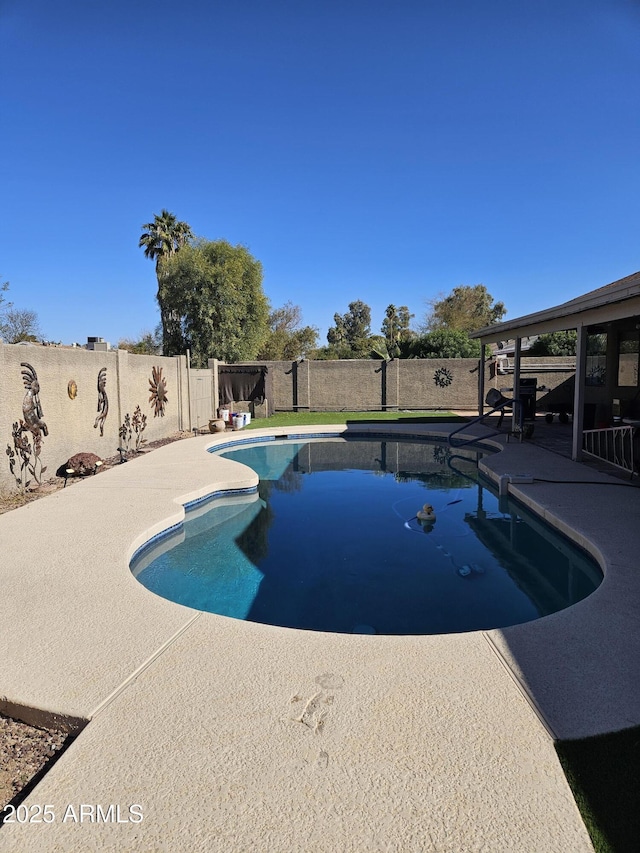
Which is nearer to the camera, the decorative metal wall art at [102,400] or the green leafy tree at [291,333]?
the decorative metal wall art at [102,400]

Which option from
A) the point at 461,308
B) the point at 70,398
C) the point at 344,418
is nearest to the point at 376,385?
the point at 344,418

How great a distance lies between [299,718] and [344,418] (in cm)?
1638

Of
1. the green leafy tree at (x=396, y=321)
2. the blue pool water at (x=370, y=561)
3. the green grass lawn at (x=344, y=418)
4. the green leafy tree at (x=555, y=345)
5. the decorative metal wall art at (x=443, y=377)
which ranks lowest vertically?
the blue pool water at (x=370, y=561)

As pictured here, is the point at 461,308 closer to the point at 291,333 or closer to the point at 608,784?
the point at 291,333

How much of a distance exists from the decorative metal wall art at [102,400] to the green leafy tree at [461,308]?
128 ft

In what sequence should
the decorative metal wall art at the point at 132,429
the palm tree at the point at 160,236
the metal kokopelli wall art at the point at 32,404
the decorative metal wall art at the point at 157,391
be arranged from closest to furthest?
1. the metal kokopelli wall art at the point at 32,404
2. the decorative metal wall art at the point at 132,429
3. the decorative metal wall art at the point at 157,391
4. the palm tree at the point at 160,236

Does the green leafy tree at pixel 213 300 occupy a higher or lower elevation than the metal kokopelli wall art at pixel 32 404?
higher

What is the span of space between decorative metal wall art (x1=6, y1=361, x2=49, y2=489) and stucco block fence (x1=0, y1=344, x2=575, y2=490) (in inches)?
0.8

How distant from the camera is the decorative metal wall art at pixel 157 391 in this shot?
1331cm

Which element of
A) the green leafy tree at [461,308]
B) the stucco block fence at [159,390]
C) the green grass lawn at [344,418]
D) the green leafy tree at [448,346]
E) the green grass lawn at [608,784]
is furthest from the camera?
the green leafy tree at [461,308]

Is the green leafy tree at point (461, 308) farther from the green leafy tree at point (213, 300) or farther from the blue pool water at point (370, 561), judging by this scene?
the blue pool water at point (370, 561)

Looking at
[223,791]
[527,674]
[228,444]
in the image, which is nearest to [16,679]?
[223,791]

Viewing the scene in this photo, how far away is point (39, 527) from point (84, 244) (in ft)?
80.0

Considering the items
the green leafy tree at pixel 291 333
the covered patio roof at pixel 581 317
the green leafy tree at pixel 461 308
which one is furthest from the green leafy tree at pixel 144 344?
the covered patio roof at pixel 581 317
